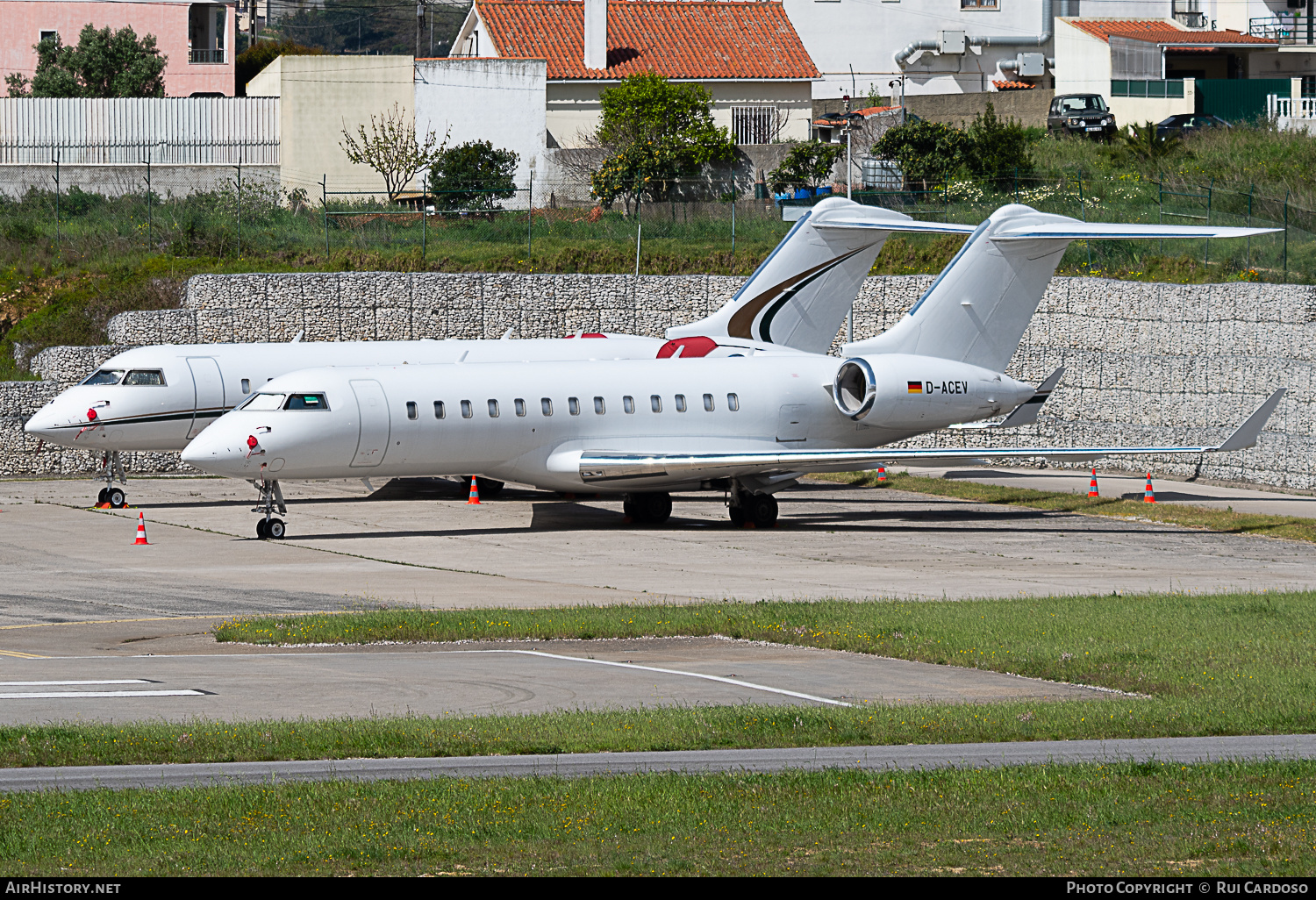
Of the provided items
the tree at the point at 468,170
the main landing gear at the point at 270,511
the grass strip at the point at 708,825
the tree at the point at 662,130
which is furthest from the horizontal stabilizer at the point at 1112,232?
the tree at the point at 662,130

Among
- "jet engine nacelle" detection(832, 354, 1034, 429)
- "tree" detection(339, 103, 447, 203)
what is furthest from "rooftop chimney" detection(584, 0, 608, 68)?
"jet engine nacelle" detection(832, 354, 1034, 429)

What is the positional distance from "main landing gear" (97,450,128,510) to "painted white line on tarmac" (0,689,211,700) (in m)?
19.8

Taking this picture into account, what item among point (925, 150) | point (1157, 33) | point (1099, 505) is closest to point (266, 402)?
point (1099, 505)

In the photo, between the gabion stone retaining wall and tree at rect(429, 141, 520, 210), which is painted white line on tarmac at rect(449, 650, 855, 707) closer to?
the gabion stone retaining wall

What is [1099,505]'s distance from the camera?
1415 inches

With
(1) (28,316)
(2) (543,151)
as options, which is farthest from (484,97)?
(1) (28,316)

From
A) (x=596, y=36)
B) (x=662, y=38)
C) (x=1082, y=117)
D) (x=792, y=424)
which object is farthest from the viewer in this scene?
(x=662, y=38)

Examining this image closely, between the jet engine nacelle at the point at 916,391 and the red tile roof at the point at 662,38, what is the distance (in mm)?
39676

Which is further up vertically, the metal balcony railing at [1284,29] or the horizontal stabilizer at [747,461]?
the metal balcony railing at [1284,29]

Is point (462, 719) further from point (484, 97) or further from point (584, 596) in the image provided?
point (484, 97)

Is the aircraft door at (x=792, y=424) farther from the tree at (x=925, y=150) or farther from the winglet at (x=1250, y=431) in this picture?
the tree at (x=925, y=150)

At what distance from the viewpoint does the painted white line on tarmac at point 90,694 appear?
53.7 feet

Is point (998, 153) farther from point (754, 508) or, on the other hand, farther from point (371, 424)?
point (371, 424)

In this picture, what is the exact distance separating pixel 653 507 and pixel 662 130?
34.1 m
